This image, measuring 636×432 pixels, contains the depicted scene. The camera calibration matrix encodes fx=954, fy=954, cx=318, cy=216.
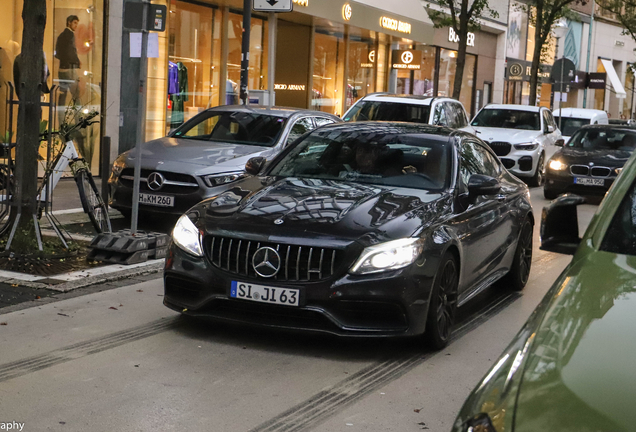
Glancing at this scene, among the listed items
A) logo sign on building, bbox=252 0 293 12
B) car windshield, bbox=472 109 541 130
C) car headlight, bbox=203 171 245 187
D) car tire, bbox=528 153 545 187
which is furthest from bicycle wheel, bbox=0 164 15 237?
car windshield, bbox=472 109 541 130

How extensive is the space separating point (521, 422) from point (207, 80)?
21393 millimetres

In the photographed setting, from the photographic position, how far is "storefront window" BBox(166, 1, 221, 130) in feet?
70.1

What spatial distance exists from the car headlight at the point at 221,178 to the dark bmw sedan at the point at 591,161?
28.7ft

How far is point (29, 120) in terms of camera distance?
28.9 feet

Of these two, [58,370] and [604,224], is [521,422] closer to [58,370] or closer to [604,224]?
[604,224]

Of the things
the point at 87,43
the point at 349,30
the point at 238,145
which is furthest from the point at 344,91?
the point at 238,145

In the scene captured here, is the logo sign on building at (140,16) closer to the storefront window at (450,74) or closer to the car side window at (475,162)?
the car side window at (475,162)

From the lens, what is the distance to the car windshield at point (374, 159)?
23.2 feet

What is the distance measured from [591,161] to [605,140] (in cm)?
100

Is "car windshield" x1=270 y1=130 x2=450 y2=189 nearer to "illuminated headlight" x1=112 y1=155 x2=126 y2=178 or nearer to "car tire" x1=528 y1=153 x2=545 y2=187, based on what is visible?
"illuminated headlight" x1=112 y1=155 x2=126 y2=178

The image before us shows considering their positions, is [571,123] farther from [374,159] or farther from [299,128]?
[374,159]

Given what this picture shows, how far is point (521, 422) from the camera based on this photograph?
213cm

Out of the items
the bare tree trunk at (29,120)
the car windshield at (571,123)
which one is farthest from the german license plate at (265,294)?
the car windshield at (571,123)

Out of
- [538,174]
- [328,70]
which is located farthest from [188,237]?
[328,70]
